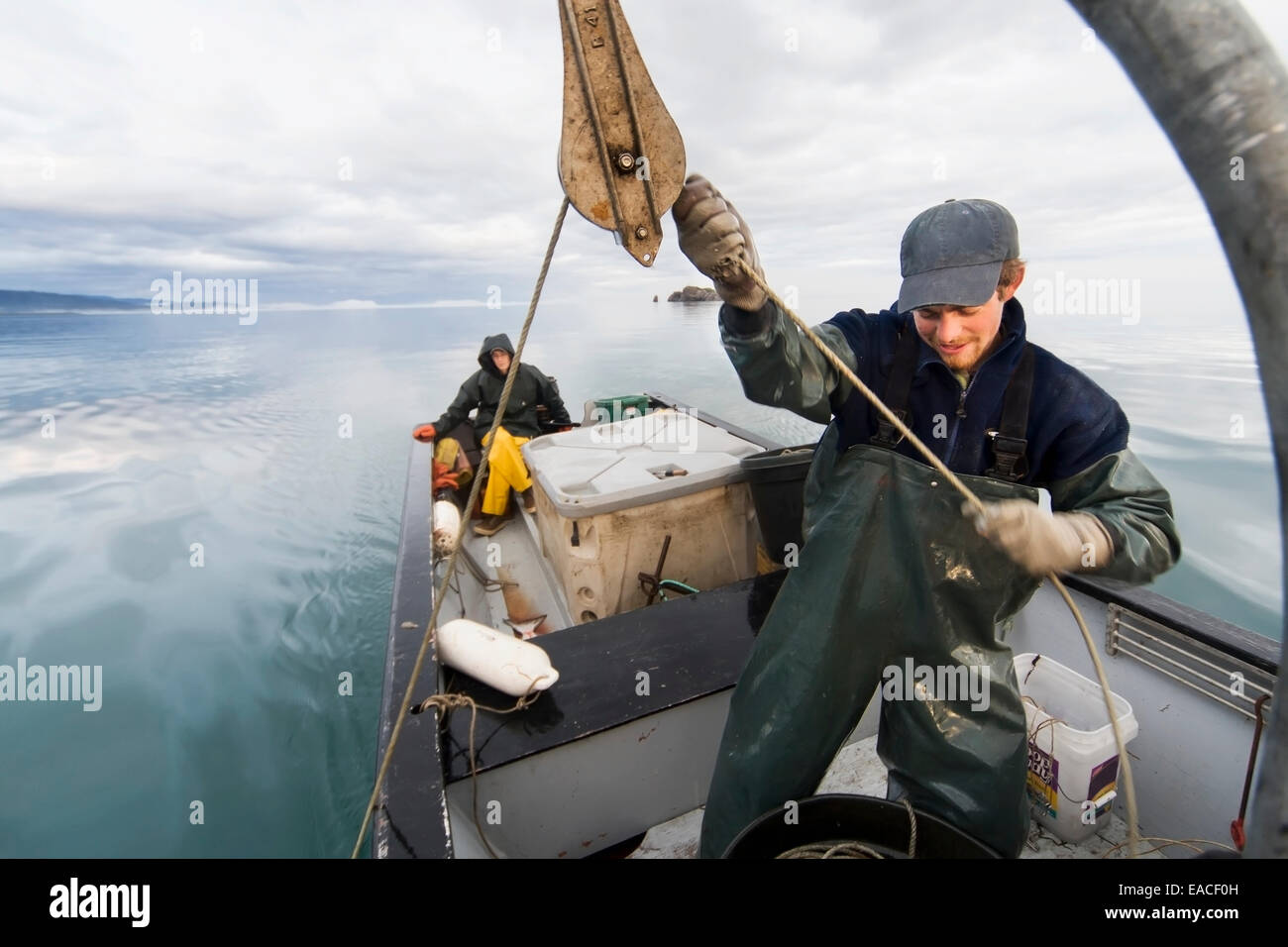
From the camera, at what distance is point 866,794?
226 centimetres

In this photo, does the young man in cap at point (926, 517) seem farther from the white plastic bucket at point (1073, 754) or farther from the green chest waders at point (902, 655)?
the white plastic bucket at point (1073, 754)

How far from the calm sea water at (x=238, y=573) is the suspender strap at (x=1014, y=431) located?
512 millimetres

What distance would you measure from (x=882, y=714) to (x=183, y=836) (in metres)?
4.71

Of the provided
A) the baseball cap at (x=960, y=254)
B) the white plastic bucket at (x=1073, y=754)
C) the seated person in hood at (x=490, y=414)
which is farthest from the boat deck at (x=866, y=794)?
the seated person in hood at (x=490, y=414)

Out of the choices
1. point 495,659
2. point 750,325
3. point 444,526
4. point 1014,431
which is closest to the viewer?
point 750,325

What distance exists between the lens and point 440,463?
232 inches

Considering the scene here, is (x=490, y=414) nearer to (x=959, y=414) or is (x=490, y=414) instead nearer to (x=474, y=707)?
(x=474, y=707)

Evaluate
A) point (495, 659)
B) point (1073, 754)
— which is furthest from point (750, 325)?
point (1073, 754)

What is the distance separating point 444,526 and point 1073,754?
3.93 meters

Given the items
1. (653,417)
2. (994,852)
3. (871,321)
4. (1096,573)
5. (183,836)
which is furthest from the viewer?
(653,417)
